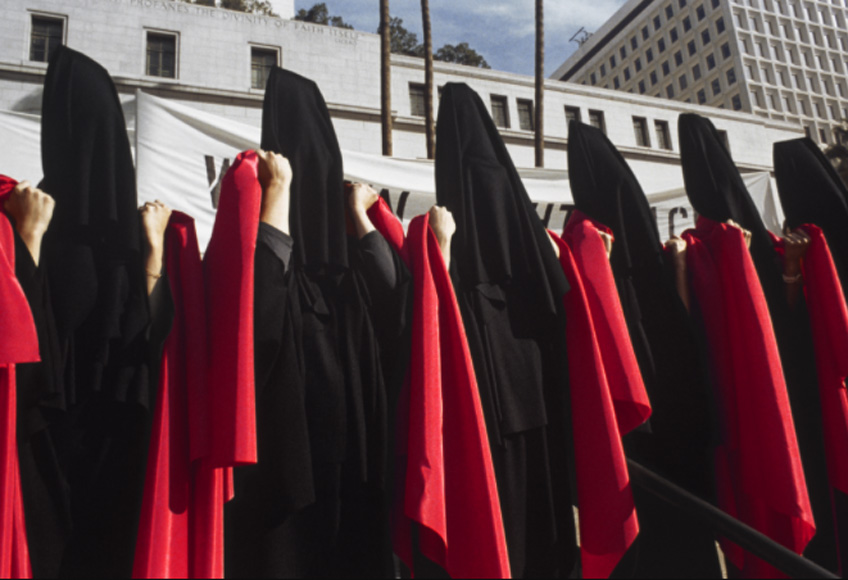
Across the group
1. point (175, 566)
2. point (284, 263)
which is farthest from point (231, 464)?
point (284, 263)

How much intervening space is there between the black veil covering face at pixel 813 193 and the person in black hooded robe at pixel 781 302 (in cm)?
37

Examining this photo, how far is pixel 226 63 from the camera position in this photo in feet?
68.6

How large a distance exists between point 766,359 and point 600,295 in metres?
0.64

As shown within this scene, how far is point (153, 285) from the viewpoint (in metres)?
1.82

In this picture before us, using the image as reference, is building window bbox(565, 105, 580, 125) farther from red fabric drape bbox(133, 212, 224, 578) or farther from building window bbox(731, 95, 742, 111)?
building window bbox(731, 95, 742, 111)

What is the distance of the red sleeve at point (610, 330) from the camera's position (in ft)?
6.78

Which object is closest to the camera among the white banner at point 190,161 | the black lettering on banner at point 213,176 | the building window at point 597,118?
the white banner at point 190,161

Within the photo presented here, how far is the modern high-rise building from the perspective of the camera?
53.8 metres

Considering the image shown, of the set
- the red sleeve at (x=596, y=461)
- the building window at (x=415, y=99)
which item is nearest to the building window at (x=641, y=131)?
the building window at (x=415, y=99)

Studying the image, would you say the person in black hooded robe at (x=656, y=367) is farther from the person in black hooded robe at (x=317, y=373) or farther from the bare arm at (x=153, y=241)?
the bare arm at (x=153, y=241)

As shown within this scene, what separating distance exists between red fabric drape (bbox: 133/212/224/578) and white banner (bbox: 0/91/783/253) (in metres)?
2.30

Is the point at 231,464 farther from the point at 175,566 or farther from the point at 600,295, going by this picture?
the point at 600,295

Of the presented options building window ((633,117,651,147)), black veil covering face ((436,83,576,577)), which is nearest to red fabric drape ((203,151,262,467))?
black veil covering face ((436,83,576,577))

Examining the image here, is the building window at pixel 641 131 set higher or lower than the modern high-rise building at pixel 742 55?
lower
